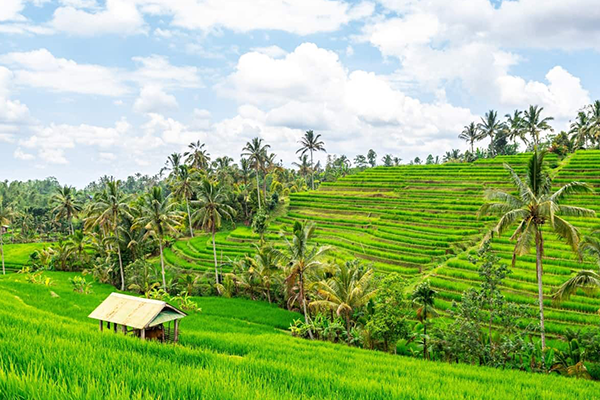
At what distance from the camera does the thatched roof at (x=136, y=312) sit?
40.5ft

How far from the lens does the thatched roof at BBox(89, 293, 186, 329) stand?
1234 centimetres

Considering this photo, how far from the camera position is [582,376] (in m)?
14.3

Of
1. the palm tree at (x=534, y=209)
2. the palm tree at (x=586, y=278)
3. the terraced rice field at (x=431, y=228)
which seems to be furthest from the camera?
the terraced rice field at (x=431, y=228)

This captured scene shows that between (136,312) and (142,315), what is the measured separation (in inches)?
16.9

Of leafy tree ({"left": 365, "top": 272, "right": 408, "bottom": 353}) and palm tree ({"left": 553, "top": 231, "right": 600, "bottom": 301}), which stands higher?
palm tree ({"left": 553, "top": 231, "right": 600, "bottom": 301})

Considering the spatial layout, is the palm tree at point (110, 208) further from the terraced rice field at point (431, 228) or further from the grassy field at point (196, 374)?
the grassy field at point (196, 374)

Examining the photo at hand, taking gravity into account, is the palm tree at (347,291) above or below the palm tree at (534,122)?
below

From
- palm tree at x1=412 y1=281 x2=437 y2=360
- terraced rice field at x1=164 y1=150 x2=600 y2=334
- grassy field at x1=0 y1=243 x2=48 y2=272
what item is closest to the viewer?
palm tree at x1=412 y1=281 x2=437 y2=360

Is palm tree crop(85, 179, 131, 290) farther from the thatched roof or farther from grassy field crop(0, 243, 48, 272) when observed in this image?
the thatched roof

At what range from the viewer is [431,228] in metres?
35.8

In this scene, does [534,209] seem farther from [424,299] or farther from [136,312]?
[136,312]

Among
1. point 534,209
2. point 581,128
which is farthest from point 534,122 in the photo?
point 534,209

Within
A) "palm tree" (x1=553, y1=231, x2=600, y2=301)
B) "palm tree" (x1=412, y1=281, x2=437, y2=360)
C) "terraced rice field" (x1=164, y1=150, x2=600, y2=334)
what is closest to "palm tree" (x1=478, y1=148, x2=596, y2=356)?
"palm tree" (x1=553, y1=231, x2=600, y2=301)

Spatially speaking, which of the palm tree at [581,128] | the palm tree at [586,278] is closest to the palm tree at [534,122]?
the palm tree at [581,128]
